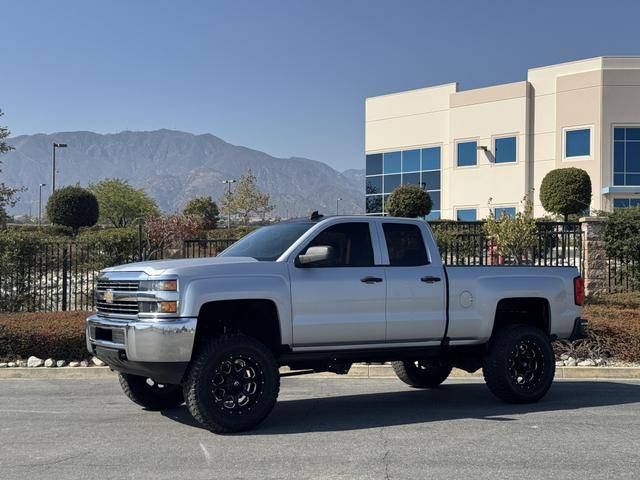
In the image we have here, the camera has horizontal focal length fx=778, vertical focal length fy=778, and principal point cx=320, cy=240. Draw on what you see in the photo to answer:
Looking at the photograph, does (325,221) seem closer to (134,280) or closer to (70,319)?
(134,280)

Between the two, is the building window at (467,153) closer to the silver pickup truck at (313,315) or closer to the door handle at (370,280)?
the silver pickup truck at (313,315)

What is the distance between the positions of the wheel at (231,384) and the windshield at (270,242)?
3.42ft

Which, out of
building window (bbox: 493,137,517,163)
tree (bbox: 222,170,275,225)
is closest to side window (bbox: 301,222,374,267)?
building window (bbox: 493,137,517,163)

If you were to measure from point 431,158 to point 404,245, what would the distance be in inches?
1755

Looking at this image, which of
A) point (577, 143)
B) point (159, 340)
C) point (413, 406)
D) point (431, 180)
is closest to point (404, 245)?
point (413, 406)

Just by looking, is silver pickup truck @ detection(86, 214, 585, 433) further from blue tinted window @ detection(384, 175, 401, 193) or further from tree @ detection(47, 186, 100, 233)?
blue tinted window @ detection(384, 175, 401, 193)

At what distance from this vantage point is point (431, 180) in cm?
5234

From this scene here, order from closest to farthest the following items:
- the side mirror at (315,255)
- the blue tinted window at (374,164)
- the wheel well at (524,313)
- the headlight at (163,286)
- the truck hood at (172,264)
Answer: the headlight at (163,286) < the truck hood at (172,264) < the side mirror at (315,255) < the wheel well at (524,313) < the blue tinted window at (374,164)

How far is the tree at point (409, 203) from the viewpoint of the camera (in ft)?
116

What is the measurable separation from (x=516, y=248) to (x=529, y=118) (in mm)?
30649

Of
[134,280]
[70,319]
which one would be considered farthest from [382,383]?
[70,319]

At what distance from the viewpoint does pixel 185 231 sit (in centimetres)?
2198

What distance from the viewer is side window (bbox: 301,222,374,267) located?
324 inches

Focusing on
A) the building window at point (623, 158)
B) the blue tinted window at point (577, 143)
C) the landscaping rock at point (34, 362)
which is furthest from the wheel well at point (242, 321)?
the blue tinted window at point (577, 143)
